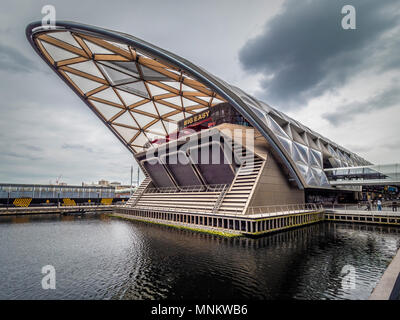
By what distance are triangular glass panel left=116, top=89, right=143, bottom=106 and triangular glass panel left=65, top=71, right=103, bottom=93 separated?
3.51 m

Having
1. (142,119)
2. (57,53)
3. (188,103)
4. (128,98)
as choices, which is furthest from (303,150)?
(57,53)

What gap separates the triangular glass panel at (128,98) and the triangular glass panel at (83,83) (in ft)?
11.5

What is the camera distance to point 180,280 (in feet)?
35.2

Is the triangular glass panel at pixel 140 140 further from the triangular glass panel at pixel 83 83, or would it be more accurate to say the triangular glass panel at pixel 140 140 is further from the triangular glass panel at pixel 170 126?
the triangular glass panel at pixel 83 83

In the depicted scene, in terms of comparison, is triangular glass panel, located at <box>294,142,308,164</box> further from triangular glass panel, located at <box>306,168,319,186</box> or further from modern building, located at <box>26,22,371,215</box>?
triangular glass panel, located at <box>306,168,319,186</box>

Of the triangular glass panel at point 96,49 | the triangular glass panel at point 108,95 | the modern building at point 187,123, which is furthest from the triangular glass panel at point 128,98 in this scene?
the triangular glass panel at point 96,49

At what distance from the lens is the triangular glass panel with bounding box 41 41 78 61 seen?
26356 mm

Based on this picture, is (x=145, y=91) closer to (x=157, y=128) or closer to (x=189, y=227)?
(x=157, y=128)

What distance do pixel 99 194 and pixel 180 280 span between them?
69.8 m

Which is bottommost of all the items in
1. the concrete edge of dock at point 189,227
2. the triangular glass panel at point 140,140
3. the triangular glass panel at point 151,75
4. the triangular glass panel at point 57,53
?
the concrete edge of dock at point 189,227

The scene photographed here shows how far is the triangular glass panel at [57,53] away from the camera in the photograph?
26356 mm

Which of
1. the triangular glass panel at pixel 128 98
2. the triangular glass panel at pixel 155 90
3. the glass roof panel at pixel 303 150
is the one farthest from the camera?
the triangular glass panel at pixel 128 98
